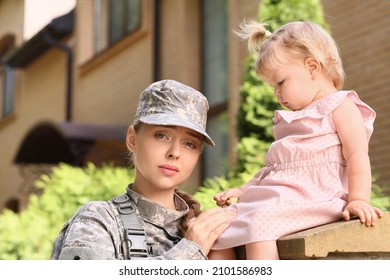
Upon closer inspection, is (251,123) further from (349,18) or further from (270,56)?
(270,56)

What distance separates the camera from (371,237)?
73.9 inches

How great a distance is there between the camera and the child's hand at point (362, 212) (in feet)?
6.06

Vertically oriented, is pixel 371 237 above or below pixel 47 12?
below

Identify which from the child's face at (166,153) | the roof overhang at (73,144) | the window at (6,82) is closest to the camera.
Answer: the child's face at (166,153)

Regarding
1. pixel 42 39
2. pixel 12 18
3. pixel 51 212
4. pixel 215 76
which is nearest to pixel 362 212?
pixel 51 212

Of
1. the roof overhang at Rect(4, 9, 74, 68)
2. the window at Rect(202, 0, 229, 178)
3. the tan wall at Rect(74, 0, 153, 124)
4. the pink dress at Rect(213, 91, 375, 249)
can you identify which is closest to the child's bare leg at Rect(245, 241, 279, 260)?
the pink dress at Rect(213, 91, 375, 249)

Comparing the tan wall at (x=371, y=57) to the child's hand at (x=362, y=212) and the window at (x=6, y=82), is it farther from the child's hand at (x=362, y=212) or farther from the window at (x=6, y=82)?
the window at (x=6, y=82)

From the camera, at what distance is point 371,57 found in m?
7.21

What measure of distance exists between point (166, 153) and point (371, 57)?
5617 mm

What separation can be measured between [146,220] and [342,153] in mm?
612

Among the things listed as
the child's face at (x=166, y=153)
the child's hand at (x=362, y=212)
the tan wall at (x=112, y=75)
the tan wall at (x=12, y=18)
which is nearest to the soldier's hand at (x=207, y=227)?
the child's face at (x=166, y=153)

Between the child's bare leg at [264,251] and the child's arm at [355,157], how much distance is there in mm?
213
